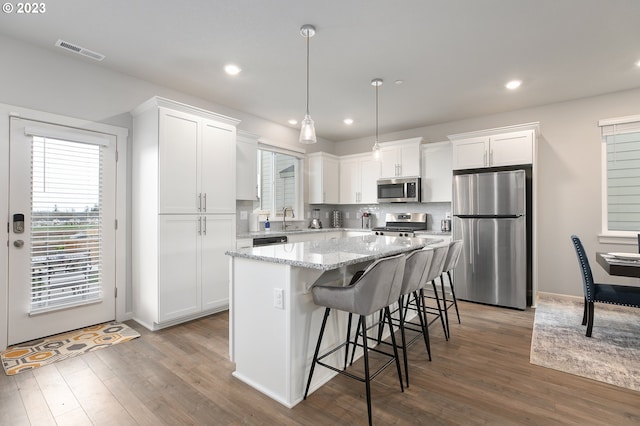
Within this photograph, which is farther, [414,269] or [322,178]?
[322,178]

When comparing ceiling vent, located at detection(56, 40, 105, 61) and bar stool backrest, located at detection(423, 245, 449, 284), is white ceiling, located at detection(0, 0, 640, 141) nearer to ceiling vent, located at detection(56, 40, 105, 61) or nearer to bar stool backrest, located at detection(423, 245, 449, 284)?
ceiling vent, located at detection(56, 40, 105, 61)

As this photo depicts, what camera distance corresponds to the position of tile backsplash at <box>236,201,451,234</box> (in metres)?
4.85

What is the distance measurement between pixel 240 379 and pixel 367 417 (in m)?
0.96

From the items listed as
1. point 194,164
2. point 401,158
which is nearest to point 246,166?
point 194,164

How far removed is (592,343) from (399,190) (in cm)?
319

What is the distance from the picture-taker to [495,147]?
4.28 meters

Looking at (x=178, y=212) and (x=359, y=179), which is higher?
(x=359, y=179)

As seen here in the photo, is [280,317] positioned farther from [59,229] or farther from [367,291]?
[59,229]

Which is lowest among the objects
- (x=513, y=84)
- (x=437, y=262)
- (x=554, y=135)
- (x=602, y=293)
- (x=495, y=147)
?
(x=602, y=293)

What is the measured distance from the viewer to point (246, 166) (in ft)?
14.9

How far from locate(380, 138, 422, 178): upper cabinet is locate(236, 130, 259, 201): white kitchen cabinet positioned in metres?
2.30

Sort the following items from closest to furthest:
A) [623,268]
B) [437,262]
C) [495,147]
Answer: [623,268] → [437,262] → [495,147]

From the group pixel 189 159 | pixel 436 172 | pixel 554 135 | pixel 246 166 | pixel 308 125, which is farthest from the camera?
pixel 436 172

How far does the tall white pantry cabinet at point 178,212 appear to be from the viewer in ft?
10.7
